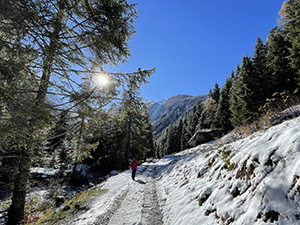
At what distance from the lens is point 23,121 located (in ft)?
12.1

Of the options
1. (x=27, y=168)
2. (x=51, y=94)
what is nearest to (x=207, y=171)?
(x=51, y=94)

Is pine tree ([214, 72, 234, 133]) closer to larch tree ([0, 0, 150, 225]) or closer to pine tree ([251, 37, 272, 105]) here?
pine tree ([251, 37, 272, 105])

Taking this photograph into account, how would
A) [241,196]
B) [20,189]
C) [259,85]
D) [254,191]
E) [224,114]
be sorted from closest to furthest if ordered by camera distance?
[254,191]
[241,196]
[20,189]
[259,85]
[224,114]

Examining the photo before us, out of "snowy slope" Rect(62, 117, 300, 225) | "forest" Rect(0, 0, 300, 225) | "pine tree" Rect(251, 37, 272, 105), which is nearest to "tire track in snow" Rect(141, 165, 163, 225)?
"snowy slope" Rect(62, 117, 300, 225)

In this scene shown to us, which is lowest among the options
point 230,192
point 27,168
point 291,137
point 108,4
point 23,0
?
point 230,192

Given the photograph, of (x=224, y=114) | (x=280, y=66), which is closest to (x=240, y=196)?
(x=280, y=66)

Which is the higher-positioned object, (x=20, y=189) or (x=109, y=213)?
(x=20, y=189)

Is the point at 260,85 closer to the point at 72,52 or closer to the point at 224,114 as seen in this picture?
the point at 224,114

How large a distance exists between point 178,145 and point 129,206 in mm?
54151

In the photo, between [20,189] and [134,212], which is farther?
[20,189]

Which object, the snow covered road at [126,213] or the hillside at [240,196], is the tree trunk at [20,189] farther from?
the snow covered road at [126,213]

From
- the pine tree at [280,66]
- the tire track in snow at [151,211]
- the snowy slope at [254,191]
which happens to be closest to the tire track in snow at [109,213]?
the tire track in snow at [151,211]

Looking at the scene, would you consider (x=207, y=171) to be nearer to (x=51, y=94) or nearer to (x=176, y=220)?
(x=176, y=220)

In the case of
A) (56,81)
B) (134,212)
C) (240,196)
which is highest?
(56,81)
